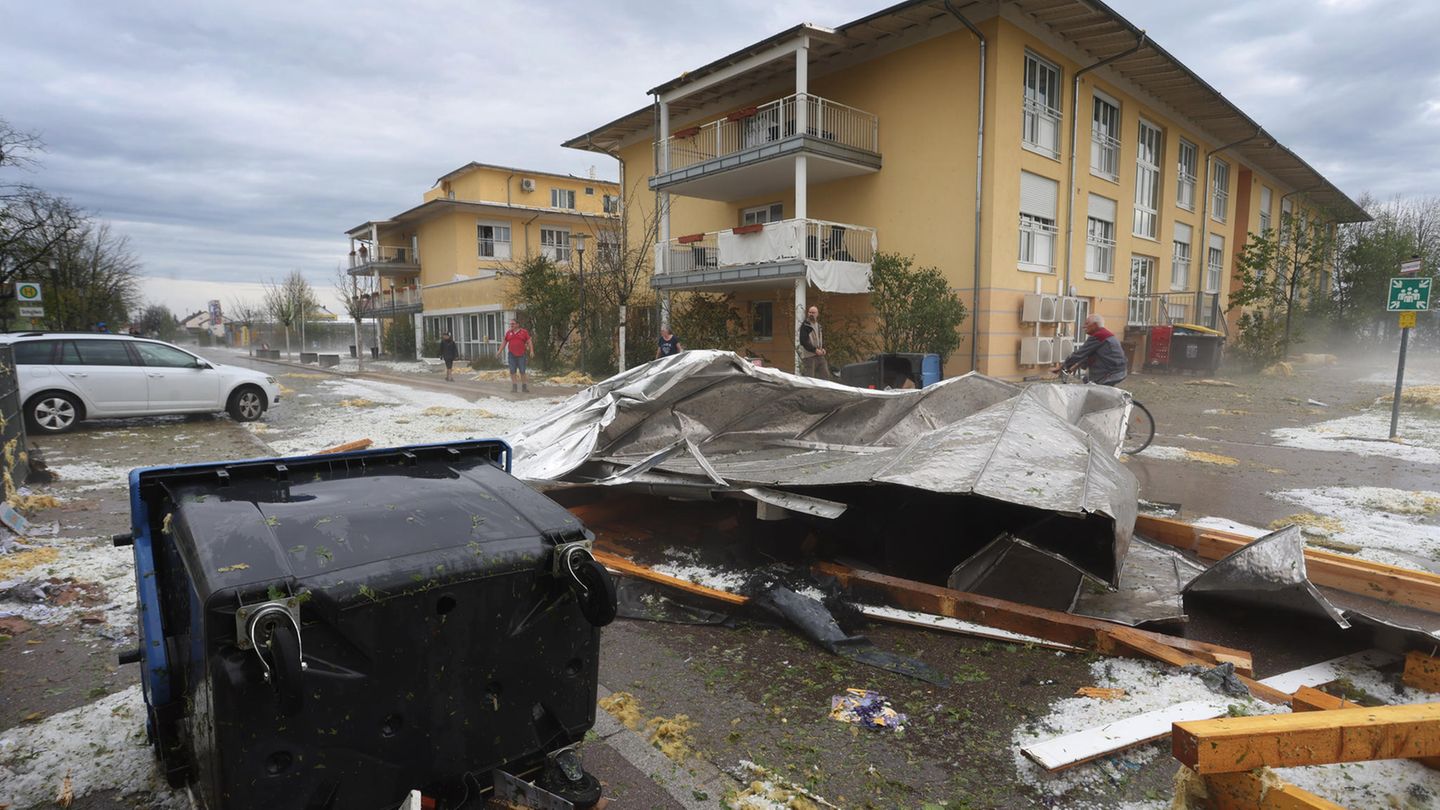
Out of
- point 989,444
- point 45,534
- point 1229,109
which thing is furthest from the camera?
point 1229,109

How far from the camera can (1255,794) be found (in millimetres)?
2125

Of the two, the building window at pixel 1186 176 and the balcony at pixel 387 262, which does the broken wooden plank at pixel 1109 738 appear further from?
the balcony at pixel 387 262

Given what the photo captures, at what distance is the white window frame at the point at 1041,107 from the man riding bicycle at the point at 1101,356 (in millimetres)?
10005

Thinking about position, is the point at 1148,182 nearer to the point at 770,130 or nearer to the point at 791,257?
the point at 770,130

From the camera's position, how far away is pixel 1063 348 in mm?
18672

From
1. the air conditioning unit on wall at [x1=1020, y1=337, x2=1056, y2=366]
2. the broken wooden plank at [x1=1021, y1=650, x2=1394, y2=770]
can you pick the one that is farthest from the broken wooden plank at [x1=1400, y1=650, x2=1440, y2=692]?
the air conditioning unit on wall at [x1=1020, y1=337, x2=1056, y2=366]

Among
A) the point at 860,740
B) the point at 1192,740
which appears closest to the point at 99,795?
the point at 860,740

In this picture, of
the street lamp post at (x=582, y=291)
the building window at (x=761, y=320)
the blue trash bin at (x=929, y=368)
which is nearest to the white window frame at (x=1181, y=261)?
the building window at (x=761, y=320)

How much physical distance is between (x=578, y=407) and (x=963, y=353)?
13.2 m

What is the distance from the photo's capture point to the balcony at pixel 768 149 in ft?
59.0

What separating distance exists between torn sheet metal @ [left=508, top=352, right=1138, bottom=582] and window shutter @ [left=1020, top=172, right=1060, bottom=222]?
12953 mm

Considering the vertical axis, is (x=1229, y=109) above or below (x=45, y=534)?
above

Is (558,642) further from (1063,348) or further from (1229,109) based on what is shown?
(1229,109)

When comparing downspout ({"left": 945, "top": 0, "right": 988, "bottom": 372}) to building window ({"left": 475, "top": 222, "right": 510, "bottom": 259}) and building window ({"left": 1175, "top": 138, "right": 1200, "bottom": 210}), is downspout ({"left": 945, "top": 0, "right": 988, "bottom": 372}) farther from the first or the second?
building window ({"left": 475, "top": 222, "right": 510, "bottom": 259})
